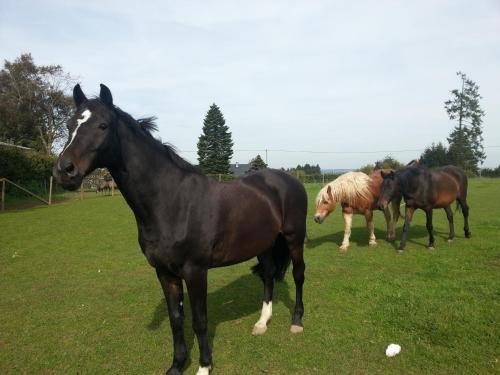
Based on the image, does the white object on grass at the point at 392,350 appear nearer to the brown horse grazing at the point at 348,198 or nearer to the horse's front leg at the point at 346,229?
the horse's front leg at the point at 346,229

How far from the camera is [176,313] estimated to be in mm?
3334

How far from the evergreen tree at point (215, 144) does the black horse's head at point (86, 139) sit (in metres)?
49.2

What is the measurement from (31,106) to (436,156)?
55.0m

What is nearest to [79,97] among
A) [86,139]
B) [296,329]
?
[86,139]

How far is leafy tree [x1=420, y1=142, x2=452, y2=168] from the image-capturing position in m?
46.1

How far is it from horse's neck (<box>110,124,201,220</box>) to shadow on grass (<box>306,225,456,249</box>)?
6.32m

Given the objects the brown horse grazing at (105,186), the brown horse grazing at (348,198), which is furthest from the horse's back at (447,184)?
the brown horse grazing at (105,186)

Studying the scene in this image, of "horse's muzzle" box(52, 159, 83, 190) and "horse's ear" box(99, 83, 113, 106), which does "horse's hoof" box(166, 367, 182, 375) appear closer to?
"horse's muzzle" box(52, 159, 83, 190)

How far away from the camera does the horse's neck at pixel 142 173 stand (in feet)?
9.30

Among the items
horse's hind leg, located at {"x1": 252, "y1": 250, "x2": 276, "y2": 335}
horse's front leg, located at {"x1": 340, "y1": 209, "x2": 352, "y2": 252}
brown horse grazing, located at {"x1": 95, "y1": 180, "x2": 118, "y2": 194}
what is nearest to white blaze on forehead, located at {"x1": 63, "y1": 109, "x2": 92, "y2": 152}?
horse's hind leg, located at {"x1": 252, "y1": 250, "x2": 276, "y2": 335}

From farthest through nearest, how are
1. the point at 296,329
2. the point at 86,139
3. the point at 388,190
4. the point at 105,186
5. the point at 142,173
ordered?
the point at 105,186 < the point at 388,190 < the point at 296,329 < the point at 142,173 < the point at 86,139

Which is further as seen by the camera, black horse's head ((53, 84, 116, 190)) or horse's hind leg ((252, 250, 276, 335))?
horse's hind leg ((252, 250, 276, 335))

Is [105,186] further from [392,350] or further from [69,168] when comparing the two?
[392,350]

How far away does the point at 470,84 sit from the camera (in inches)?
1967
